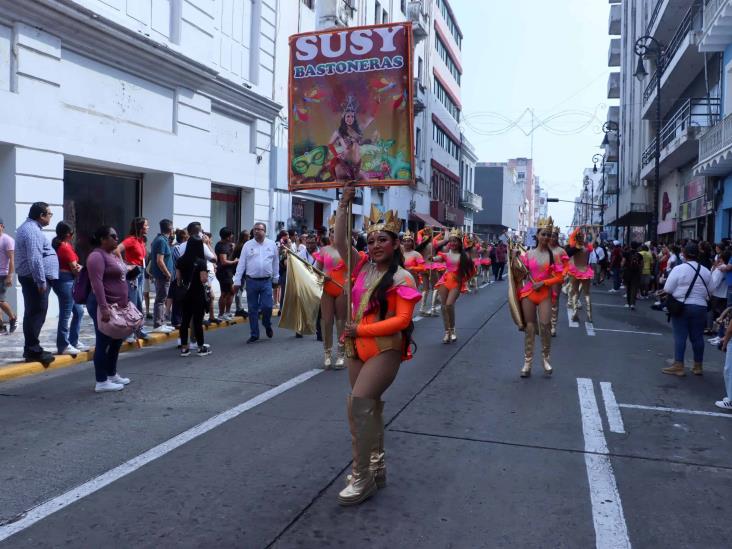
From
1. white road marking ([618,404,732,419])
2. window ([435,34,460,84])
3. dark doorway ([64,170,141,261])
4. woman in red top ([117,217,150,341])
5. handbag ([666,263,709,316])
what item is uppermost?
window ([435,34,460,84])

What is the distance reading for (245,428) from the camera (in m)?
5.98

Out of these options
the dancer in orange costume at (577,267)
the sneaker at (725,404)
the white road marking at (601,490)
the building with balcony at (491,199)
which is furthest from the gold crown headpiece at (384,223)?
the building with balcony at (491,199)

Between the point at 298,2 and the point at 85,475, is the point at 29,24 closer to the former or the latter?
the point at 85,475

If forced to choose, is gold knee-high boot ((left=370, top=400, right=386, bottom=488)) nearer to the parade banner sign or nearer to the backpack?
the parade banner sign

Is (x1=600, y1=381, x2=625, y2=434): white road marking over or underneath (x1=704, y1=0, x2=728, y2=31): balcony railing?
underneath

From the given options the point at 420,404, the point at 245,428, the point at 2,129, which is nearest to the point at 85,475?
the point at 245,428

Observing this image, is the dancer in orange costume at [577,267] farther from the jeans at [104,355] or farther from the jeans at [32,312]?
the jeans at [32,312]

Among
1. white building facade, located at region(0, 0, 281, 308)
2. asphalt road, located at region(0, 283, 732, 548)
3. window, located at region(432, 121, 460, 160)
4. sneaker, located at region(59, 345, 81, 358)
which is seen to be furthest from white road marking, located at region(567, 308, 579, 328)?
window, located at region(432, 121, 460, 160)

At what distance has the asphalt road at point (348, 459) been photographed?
397cm

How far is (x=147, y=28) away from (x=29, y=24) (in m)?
3.46

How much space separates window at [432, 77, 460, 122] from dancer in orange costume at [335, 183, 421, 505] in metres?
41.9

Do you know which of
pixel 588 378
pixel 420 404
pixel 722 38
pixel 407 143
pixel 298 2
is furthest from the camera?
pixel 298 2

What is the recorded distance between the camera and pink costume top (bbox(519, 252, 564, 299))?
351 inches

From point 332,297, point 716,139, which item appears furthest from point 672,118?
point 332,297
